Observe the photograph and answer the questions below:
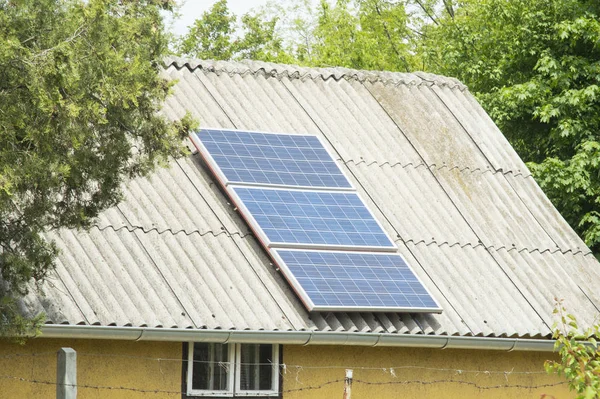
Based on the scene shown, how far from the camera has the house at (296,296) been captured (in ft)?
37.4

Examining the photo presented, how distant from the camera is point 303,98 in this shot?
16047 mm

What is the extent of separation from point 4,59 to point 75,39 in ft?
2.07

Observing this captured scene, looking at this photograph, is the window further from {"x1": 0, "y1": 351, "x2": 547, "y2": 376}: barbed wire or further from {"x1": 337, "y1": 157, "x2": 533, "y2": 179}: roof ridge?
{"x1": 337, "y1": 157, "x2": 533, "y2": 179}: roof ridge

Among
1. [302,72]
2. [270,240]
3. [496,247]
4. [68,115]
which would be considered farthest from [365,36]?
[68,115]

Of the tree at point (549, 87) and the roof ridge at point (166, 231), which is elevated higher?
the tree at point (549, 87)

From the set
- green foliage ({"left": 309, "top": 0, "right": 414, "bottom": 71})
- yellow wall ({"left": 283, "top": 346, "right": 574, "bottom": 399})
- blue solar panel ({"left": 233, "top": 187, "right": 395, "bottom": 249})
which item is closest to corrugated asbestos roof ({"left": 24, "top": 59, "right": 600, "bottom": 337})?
blue solar panel ({"left": 233, "top": 187, "right": 395, "bottom": 249})

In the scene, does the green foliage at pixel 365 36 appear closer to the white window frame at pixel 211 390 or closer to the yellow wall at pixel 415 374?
the yellow wall at pixel 415 374

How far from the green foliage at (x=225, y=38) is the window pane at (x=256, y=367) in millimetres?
27925

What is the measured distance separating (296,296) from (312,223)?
107 cm

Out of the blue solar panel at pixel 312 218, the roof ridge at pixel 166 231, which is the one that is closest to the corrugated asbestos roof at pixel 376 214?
the roof ridge at pixel 166 231

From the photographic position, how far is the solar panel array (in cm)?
1262

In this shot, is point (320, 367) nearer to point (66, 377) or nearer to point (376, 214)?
point (376, 214)

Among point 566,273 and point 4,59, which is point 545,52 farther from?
point 4,59

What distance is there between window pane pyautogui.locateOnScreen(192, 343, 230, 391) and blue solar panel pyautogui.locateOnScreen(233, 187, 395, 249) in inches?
53.8
